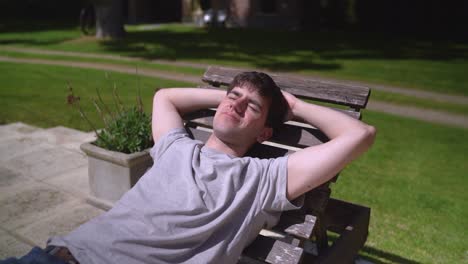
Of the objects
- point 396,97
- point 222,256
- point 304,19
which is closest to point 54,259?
point 222,256

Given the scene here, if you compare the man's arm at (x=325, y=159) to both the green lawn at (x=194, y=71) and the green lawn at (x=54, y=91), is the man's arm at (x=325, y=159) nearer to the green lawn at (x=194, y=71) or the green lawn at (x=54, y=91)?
the green lawn at (x=194, y=71)

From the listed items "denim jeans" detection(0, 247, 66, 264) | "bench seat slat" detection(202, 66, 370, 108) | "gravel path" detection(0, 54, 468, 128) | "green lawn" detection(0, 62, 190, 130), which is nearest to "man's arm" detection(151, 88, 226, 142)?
"bench seat slat" detection(202, 66, 370, 108)

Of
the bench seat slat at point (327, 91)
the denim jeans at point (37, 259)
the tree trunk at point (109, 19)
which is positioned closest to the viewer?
the denim jeans at point (37, 259)

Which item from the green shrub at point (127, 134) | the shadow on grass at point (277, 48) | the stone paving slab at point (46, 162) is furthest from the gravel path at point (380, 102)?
the green shrub at point (127, 134)

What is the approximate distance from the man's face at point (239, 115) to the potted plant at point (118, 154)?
1.40 metres

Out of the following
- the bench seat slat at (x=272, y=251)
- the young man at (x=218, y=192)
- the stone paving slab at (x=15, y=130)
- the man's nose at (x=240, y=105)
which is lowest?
the stone paving slab at (x=15, y=130)

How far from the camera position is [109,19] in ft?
62.3

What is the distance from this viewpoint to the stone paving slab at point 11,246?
3.11 metres

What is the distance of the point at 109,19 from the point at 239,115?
18070mm

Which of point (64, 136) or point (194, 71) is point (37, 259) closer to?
point (64, 136)

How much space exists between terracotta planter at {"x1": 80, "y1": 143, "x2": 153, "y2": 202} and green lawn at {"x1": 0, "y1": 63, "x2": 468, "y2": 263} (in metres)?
1.90

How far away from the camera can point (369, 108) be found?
27.7 ft

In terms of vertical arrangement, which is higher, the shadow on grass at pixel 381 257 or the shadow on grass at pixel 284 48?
the shadow on grass at pixel 284 48

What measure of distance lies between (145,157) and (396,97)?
7065mm
